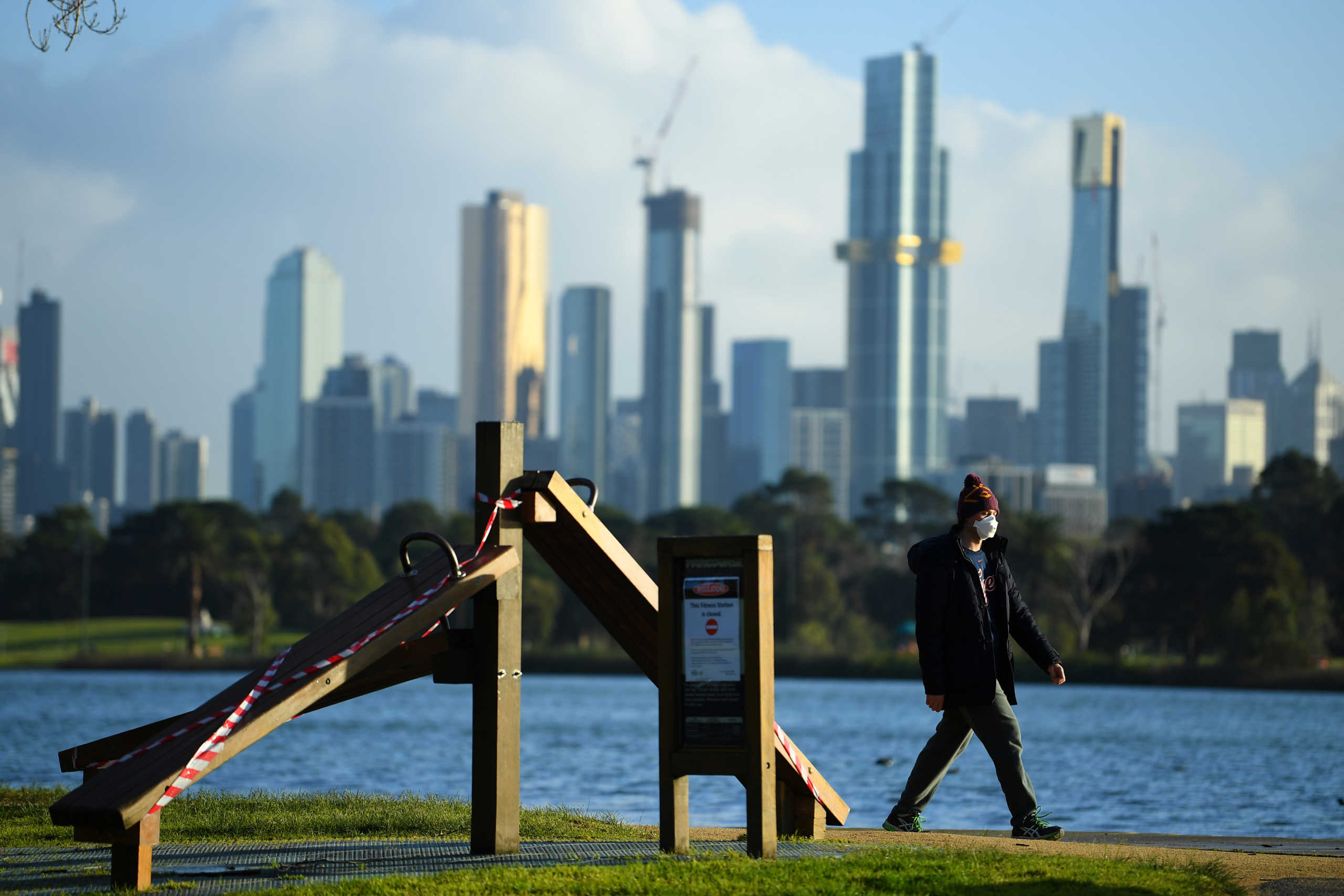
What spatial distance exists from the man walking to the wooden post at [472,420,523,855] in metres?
2.37

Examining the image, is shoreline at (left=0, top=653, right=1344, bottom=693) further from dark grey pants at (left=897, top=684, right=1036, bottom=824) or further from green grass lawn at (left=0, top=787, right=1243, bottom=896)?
green grass lawn at (left=0, top=787, right=1243, bottom=896)

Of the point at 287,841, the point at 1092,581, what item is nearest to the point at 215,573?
the point at 1092,581

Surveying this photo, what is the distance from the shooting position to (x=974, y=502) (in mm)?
10195

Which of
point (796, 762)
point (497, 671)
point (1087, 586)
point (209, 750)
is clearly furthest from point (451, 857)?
point (1087, 586)

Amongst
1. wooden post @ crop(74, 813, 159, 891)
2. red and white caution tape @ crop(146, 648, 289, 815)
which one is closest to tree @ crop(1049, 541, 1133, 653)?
red and white caution tape @ crop(146, 648, 289, 815)

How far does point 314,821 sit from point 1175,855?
568cm

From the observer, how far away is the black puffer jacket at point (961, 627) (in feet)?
33.1

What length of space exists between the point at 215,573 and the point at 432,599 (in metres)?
107

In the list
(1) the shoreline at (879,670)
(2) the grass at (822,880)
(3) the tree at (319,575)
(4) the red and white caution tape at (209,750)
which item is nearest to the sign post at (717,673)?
(2) the grass at (822,880)

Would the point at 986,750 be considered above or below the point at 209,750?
below

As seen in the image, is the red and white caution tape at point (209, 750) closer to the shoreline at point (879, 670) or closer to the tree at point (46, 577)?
the shoreline at point (879, 670)

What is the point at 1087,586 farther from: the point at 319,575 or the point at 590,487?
the point at 590,487

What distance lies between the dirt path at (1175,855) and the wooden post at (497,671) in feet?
5.51

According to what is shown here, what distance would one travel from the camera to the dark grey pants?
1005 centimetres
